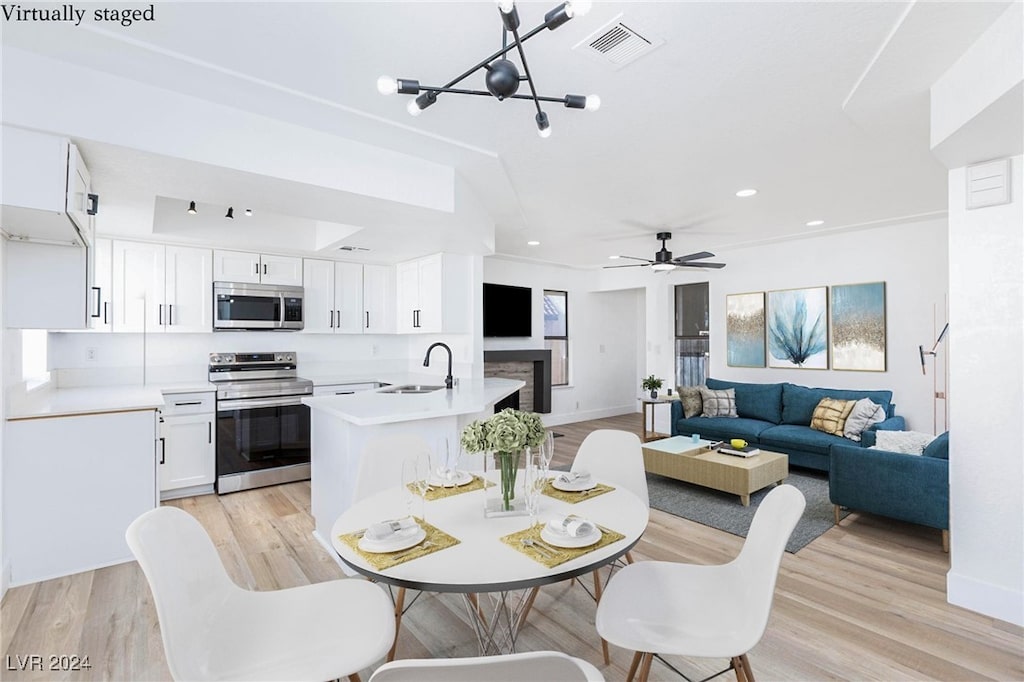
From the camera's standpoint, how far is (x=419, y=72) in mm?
2084

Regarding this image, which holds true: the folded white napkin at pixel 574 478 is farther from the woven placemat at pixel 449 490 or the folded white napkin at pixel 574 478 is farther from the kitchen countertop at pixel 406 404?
the kitchen countertop at pixel 406 404

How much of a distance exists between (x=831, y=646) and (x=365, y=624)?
2008mm

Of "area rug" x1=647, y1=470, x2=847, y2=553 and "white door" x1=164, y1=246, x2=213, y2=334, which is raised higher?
"white door" x1=164, y1=246, x2=213, y2=334

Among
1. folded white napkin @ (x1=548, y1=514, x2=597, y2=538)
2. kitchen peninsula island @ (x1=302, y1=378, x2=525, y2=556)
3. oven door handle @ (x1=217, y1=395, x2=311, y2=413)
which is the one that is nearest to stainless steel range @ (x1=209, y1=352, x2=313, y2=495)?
oven door handle @ (x1=217, y1=395, x2=311, y2=413)

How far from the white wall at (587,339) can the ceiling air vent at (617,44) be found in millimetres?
4803

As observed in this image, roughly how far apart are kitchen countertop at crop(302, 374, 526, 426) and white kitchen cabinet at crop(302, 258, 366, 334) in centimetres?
168

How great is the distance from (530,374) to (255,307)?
385 cm

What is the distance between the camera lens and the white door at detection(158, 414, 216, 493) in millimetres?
3979

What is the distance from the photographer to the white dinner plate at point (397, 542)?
1473 millimetres

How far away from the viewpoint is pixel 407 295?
17.5ft

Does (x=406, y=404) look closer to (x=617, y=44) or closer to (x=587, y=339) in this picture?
(x=617, y=44)

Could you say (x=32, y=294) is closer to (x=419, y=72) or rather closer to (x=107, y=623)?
(x=107, y=623)

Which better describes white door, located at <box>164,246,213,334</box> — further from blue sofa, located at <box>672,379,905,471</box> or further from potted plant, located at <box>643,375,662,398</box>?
blue sofa, located at <box>672,379,905,471</box>

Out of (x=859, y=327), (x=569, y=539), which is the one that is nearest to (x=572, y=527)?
(x=569, y=539)
